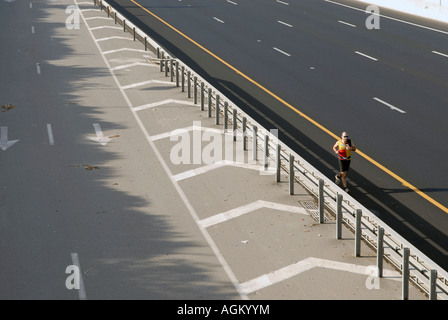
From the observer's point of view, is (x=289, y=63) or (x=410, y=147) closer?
(x=410, y=147)

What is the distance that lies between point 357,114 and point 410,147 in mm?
3455

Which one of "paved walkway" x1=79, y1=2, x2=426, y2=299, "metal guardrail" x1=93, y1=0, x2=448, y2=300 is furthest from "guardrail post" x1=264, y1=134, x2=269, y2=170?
"paved walkway" x1=79, y1=2, x2=426, y2=299

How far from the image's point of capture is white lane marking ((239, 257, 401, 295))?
1251 centimetres

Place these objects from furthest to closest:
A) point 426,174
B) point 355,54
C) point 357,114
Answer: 1. point 355,54
2. point 357,114
3. point 426,174

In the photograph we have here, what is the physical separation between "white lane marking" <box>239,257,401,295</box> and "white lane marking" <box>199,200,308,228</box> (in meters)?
2.42

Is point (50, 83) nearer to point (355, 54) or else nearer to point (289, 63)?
point (289, 63)

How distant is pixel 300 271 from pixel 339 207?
1705 millimetres

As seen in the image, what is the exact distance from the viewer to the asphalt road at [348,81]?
1761cm

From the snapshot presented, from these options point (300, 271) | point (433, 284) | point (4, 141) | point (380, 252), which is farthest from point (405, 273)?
point (4, 141)

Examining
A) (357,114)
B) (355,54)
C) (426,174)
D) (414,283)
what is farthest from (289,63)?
(414,283)

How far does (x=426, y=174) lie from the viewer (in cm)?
1838

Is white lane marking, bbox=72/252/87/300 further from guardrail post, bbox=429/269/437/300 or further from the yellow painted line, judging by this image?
the yellow painted line

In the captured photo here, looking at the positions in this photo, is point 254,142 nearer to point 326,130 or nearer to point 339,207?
point 326,130

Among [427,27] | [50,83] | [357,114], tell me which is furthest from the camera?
[427,27]
